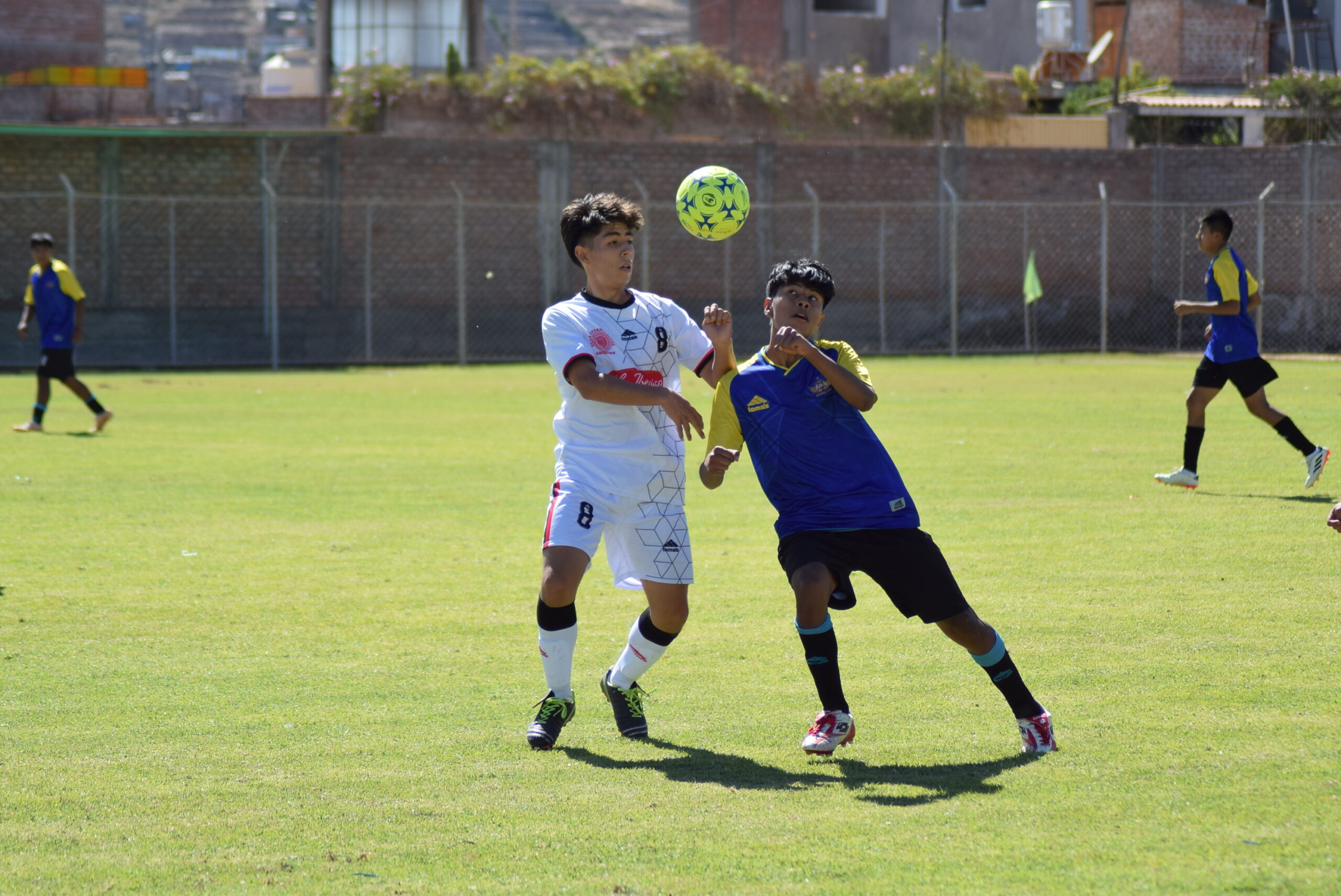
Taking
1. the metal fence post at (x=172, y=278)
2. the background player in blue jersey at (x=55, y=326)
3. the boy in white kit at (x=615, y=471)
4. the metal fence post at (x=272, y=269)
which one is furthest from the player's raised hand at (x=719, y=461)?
the metal fence post at (x=172, y=278)

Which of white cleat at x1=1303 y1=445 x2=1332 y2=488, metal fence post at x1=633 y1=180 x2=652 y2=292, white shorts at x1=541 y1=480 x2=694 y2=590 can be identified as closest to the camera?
white shorts at x1=541 y1=480 x2=694 y2=590

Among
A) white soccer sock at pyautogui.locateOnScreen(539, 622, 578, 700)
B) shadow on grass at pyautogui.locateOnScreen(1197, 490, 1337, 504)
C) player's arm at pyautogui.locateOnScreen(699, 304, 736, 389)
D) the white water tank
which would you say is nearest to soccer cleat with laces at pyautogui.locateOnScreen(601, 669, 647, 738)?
white soccer sock at pyautogui.locateOnScreen(539, 622, 578, 700)

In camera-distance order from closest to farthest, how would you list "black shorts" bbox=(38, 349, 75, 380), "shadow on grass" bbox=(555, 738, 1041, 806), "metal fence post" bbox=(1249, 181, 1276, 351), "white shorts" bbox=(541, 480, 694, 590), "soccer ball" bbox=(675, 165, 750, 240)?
"shadow on grass" bbox=(555, 738, 1041, 806) < "white shorts" bbox=(541, 480, 694, 590) < "soccer ball" bbox=(675, 165, 750, 240) < "black shorts" bbox=(38, 349, 75, 380) < "metal fence post" bbox=(1249, 181, 1276, 351)

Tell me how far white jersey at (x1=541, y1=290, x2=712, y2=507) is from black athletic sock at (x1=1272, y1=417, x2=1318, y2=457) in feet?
23.1

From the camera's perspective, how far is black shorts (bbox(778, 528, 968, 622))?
4.80 metres

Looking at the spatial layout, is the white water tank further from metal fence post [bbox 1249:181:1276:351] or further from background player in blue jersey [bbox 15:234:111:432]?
background player in blue jersey [bbox 15:234:111:432]

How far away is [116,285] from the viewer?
27.5m

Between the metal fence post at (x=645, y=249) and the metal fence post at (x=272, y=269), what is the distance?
6.50 m

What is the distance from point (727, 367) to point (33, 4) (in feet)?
152

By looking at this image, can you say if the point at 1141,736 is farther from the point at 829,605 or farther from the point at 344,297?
the point at 344,297

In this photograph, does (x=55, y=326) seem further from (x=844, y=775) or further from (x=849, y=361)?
(x=844, y=775)

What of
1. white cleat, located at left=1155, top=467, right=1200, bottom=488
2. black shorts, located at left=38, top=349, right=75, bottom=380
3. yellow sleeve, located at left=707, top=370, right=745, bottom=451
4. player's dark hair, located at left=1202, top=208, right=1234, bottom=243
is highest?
player's dark hair, located at left=1202, top=208, right=1234, bottom=243

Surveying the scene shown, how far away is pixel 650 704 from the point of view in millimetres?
5613

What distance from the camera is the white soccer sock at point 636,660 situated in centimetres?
526
